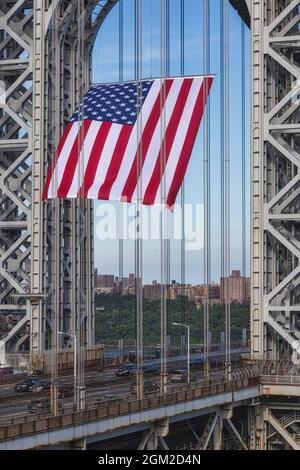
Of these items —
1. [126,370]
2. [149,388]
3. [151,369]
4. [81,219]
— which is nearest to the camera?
[149,388]

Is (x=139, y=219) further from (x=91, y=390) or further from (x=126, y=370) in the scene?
(x=126, y=370)

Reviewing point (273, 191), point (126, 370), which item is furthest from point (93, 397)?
point (273, 191)

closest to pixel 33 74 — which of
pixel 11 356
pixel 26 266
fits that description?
pixel 26 266

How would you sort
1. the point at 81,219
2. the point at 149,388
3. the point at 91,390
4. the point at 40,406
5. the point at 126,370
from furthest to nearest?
the point at 81,219, the point at 126,370, the point at 91,390, the point at 149,388, the point at 40,406

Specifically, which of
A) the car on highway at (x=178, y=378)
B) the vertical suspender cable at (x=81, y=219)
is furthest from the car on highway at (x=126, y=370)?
the car on highway at (x=178, y=378)

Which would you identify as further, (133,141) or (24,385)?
(133,141)
